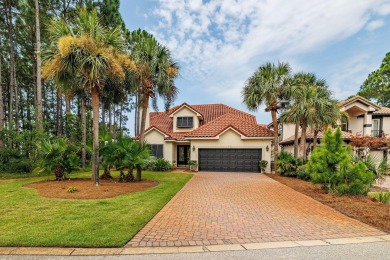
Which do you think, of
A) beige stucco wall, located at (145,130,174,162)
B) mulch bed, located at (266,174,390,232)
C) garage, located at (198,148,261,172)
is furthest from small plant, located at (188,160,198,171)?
mulch bed, located at (266,174,390,232)

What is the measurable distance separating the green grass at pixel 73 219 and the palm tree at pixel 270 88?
36.1 feet

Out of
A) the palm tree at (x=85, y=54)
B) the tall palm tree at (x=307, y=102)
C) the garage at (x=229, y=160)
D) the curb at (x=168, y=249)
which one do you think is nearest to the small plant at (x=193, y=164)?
the garage at (x=229, y=160)

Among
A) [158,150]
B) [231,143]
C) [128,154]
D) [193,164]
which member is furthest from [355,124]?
[128,154]

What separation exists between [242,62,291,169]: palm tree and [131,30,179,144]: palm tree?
6606 mm

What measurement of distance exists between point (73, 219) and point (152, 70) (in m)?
9.44

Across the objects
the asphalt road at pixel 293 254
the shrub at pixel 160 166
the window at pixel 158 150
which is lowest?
the shrub at pixel 160 166

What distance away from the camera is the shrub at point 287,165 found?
1502cm

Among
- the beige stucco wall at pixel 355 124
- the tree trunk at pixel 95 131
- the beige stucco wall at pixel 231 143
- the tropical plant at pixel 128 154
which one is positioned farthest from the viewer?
the beige stucco wall at pixel 355 124

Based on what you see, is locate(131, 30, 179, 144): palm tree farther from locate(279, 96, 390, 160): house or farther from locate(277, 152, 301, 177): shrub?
locate(279, 96, 390, 160): house

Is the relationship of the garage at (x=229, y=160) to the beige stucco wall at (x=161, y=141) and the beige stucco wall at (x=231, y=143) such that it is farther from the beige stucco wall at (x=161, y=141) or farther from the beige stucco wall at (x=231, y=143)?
the beige stucco wall at (x=161, y=141)

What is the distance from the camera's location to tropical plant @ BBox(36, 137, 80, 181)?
11.2 m

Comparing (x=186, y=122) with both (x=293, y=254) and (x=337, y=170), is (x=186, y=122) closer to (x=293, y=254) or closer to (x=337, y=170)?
(x=337, y=170)

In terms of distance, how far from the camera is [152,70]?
12.6 m

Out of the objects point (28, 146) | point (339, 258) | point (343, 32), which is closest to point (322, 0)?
point (343, 32)
